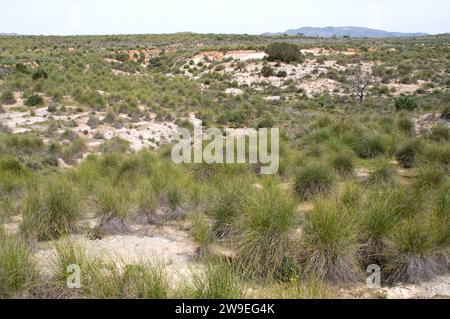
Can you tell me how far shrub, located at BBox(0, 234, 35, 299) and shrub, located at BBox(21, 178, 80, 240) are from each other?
56.6 inches

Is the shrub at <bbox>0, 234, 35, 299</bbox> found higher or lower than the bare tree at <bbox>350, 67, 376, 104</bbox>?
lower

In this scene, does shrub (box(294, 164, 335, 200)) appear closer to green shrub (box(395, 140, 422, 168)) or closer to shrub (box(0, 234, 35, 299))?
green shrub (box(395, 140, 422, 168))

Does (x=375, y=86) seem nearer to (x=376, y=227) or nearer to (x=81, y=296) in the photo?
(x=376, y=227)

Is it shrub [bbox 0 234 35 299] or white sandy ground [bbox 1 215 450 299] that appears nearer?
shrub [bbox 0 234 35 299]

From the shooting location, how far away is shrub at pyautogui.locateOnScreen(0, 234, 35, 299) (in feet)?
14.0

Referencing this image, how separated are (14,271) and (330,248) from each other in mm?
3420

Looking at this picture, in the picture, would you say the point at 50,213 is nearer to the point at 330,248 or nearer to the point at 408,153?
the point at 330,248

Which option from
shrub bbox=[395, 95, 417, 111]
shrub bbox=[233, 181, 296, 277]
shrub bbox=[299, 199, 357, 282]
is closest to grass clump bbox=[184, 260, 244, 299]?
shrub bbox=[233, 181, 296, 277]

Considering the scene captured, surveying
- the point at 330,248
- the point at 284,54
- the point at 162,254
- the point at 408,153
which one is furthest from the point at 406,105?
the point at 162,254

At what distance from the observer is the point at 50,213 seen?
6254 millimetres

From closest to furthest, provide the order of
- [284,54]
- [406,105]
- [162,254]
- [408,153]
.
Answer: [162,254] → [408,153] → [406,105] → [284,54]

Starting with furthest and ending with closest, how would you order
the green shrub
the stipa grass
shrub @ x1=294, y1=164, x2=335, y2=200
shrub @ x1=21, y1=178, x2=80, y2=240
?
the green shrub
shrub @ x1=294, y1=164, x2=335, y2=200
shrub @ x1=21, y1=178, x2=80, y2=240
the stipa grass
